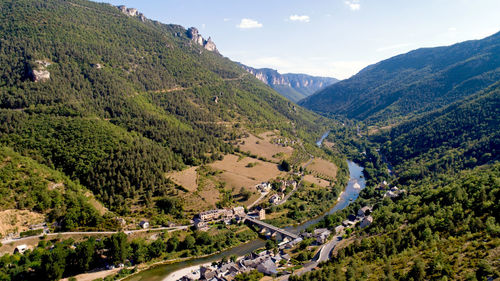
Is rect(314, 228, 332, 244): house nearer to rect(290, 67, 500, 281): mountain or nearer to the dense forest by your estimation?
rect(290, 67, 500, 281): mountain

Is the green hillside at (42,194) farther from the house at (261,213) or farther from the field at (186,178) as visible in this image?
the house at (261,213)

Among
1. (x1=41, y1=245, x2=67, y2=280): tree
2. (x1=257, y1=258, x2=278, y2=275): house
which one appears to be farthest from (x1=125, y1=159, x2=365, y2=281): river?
(x1=41, y1=245, x2=67, y2=280): tree

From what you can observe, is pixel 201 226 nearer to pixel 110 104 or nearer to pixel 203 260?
pixel 203 260

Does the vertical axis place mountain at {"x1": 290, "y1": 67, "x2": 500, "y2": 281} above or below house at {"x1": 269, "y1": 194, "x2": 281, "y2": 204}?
above

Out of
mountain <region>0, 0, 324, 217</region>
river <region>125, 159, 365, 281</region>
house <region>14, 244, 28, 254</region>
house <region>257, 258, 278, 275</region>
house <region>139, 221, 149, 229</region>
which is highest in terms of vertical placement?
mountain <region>0, 0, 324, 217</region>

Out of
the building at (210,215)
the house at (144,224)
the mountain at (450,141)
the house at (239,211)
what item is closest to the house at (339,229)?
the house at (239,211)

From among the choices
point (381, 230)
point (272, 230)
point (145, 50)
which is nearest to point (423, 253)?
point (381, 230)

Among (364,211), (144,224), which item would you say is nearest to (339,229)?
(364,211)

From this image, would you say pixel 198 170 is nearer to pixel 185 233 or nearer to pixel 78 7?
pixel 185 233
